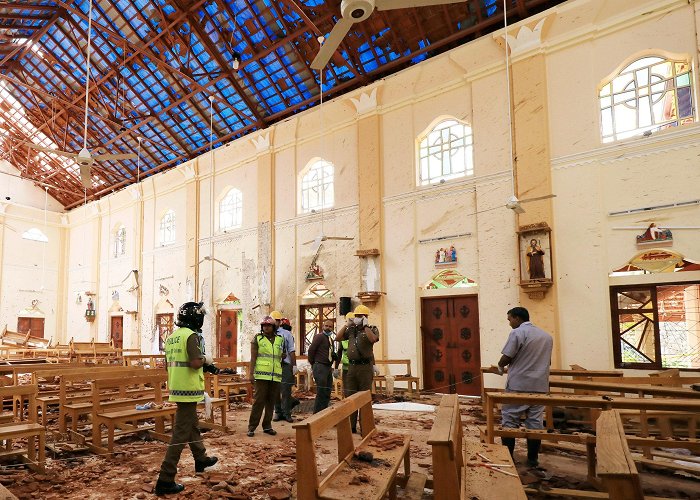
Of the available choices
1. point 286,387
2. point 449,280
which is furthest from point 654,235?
point 286,387

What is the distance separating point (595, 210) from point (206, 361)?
8569 mm

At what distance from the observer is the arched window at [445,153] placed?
41.7 feet

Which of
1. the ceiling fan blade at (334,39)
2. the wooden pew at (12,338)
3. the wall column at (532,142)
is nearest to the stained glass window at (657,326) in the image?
the wall column at (532,142)

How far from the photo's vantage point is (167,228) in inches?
864

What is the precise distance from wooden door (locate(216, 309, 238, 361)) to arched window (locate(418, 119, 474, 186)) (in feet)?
29.7

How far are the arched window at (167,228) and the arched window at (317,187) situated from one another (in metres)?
8.06

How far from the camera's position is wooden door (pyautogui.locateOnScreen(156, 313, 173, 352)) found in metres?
20.9

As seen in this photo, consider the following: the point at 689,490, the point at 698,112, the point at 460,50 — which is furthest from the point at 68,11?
the point at 689,490

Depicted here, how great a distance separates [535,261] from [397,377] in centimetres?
425

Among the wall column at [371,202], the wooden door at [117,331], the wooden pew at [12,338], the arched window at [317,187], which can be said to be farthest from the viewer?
the wooden door at [117,331]

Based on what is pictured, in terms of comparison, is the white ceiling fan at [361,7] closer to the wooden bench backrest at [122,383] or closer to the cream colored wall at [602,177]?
the wooden bench backrest at [122,383]

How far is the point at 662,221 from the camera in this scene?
31.2 feet

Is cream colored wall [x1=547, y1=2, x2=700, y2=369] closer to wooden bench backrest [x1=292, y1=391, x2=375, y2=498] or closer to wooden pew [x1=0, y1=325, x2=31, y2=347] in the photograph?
wooden bench backrest [x1=292, y1=391, x2=375, y2=498]

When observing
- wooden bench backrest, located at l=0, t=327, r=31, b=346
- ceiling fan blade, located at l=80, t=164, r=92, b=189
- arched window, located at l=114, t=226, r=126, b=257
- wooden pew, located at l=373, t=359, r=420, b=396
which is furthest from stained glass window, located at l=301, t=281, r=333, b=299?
wooden bench backrest, located at l=0, t=327, r=31, b=346
